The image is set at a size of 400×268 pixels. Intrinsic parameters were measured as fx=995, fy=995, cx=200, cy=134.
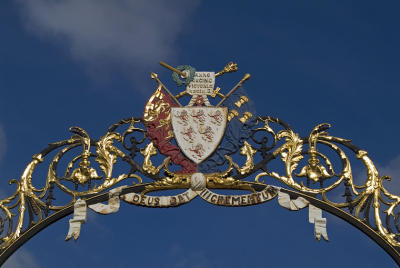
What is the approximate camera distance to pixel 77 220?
2012 centimetres

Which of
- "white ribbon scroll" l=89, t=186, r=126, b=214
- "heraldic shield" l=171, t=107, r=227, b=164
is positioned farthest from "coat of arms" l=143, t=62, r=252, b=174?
"white ribbon scroll" l=89, t=186, r=126, b=214

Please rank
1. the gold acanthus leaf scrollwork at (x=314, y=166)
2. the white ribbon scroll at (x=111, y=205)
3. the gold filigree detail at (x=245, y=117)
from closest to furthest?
the white ribbon scroll at (x=111, y=205), the gold acanthus leaf scrollwork at (x=314, y=166), the gold filigree detail at (x=245, y=117)

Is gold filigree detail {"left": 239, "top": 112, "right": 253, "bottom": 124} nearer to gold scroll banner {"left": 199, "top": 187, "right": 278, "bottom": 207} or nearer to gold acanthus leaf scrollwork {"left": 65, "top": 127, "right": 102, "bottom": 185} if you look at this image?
gold scroll banner {"left": 199, "top": 187, "right": 278, "bottom": 207}

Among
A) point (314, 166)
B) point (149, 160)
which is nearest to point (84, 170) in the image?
point (149, 160)

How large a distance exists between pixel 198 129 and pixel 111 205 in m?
2.45

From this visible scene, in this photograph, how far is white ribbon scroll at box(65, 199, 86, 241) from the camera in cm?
2002

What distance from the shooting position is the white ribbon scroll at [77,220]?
20.0 meters

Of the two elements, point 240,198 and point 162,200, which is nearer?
point 240,198

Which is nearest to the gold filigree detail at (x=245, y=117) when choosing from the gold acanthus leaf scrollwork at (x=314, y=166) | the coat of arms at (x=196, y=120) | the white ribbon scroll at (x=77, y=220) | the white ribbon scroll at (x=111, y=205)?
the coat of arms at (x=196, y=120)

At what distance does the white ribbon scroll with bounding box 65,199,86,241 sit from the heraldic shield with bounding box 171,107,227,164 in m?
2.39

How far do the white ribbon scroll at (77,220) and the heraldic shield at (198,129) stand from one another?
2386 mm

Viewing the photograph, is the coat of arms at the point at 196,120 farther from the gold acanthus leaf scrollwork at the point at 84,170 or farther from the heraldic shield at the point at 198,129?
the gold acanthus leaf scrollwork at the point at 84,170

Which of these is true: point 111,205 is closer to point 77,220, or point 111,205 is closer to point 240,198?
point 77,220

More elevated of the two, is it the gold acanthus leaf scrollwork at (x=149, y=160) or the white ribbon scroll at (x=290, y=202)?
the gold acanthus leaf scrollwork at (x=149, y=160)
